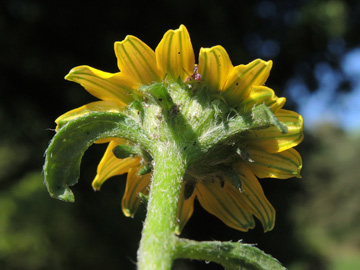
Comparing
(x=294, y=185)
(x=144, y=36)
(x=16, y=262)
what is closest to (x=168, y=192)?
(x=16, y=262)

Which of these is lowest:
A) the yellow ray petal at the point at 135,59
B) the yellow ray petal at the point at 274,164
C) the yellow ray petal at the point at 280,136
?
Result: the yellow ray petal at the point at 274,164

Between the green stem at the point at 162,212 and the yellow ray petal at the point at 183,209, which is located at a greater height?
the green stem at the point at 162,212

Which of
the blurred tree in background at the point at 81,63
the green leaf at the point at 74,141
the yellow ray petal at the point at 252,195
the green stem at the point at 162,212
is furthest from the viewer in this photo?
the blurred tree in background at the point at 81,63

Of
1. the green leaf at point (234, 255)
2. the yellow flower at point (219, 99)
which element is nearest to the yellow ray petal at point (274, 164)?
the yellow flower at point (219, 99)

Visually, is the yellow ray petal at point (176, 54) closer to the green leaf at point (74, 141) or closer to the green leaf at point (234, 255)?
the green leaf at point (74, 141)

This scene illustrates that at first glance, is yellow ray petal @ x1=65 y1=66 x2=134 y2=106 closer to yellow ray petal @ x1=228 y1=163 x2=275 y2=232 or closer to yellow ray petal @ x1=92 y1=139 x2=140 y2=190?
yellow ray petal @ x1=92 y1=139 x2=140 y2=190

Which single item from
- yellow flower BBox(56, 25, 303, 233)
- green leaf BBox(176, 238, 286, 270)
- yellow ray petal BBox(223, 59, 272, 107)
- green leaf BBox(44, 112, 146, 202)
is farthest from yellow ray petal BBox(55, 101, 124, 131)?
green leaf BBox(176, 238, 286, 270)

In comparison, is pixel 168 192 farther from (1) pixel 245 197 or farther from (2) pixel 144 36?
(2) pixel 144 36
